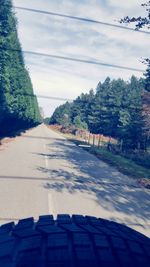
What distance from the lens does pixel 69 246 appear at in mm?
1648

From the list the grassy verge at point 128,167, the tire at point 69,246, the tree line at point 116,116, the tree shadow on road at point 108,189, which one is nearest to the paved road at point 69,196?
the tree shadow on road at point 108,189

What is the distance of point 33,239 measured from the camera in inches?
68.4

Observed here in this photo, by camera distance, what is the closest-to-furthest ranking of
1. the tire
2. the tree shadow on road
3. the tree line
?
the tire → the tree shadow on road → the tree line

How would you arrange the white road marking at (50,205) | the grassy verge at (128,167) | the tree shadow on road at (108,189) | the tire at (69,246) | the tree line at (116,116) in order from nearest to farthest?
the tire at (69,246) < the white road marking at (50,205) < the tree shadow on road at (108,189) < the grassy verge at (128,167) < the tree line at (116,116)

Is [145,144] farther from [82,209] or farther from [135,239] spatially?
[135,239]

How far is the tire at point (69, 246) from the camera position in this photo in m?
1.55

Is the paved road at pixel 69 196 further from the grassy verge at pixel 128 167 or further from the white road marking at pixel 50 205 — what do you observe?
the grassy verge at pixel 128 167

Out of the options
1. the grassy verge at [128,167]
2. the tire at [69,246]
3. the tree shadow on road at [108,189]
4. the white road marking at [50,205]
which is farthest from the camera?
the grassy verge at [128,167]

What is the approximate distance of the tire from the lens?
1550 mm

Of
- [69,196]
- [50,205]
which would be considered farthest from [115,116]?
[50,205]

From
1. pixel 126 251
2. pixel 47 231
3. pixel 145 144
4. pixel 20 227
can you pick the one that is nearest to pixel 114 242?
pixel 126 251

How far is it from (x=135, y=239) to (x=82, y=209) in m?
7.06

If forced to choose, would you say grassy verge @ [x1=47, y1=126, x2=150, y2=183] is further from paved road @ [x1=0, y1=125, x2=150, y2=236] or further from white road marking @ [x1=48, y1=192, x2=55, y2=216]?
white road marking @ [x1=48, y1=192, x2=55, y2=216]

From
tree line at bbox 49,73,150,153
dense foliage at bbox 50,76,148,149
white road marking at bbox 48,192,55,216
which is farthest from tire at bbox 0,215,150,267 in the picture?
dense foliage at bbox 50,76,148,149
